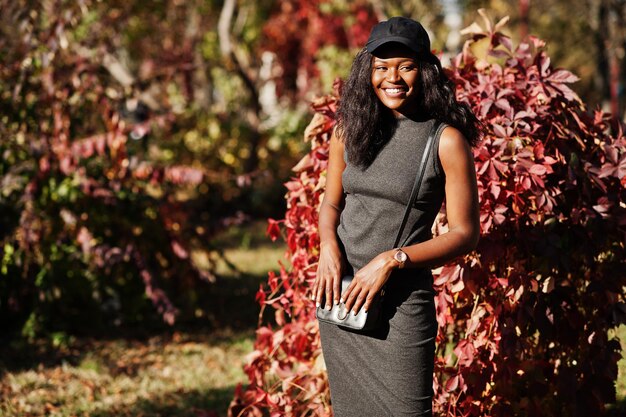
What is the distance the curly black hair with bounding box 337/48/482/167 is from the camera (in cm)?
224

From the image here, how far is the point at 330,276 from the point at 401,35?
78 cm

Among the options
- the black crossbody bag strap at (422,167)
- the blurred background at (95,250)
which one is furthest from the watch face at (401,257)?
the blurred background at (95,250)

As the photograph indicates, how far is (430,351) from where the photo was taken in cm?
229

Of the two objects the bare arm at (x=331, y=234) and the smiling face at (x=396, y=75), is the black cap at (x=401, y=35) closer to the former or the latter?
the smiling face at (x=396, y=75)

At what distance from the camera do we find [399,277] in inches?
89.4

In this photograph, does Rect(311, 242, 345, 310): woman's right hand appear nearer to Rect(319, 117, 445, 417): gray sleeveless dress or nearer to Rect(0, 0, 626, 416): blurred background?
Rect(319, 117, 445, 417): gray sleeveless dress

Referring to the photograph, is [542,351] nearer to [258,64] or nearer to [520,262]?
[520,262]

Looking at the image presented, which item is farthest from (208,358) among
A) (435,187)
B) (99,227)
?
(435,187)

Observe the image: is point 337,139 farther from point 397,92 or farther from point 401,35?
point 401,35

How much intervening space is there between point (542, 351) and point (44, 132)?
3.87m

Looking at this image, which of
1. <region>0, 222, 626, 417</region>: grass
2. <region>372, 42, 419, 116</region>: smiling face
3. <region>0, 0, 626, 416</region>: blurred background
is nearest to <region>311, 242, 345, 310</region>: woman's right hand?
<region>372, 42, 419, 116</region>: smiling face

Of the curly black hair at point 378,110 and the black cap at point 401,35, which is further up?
the black cap at point 401,35

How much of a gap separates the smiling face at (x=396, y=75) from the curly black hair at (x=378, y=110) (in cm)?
3

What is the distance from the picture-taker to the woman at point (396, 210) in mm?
2172
